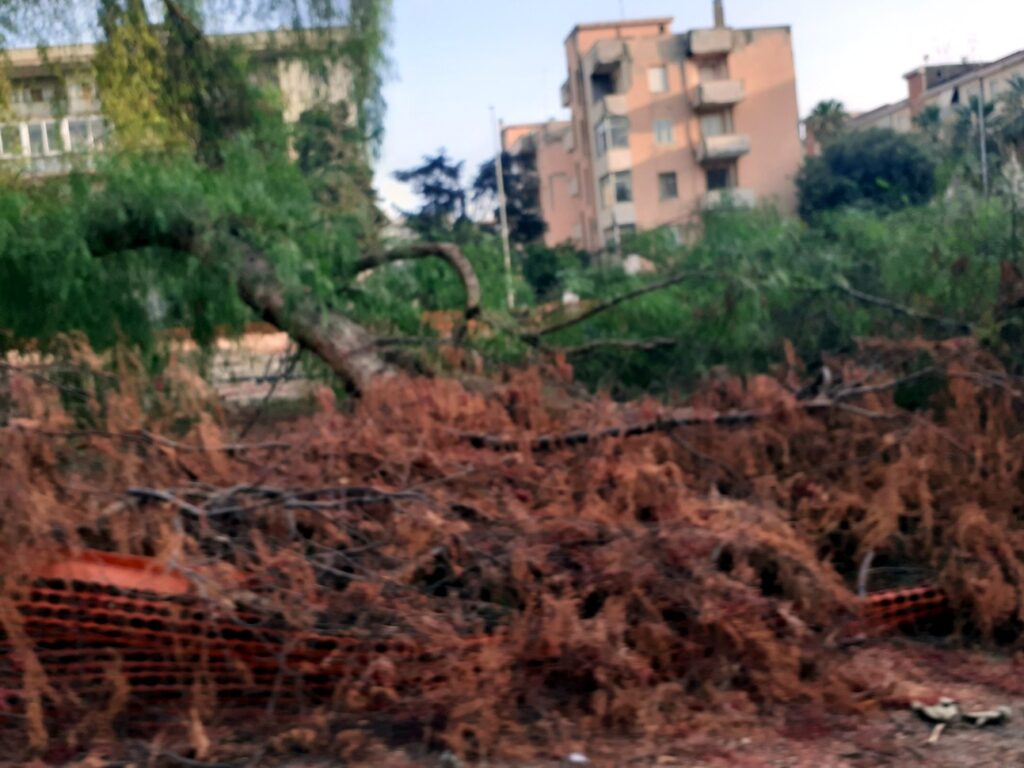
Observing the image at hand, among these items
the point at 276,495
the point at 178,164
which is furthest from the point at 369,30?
the point at 276,495

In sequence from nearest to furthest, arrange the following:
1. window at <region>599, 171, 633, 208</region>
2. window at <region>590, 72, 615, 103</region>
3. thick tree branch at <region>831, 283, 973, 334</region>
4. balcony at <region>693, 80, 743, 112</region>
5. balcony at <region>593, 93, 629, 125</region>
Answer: thick tree branch at <region>831, 283, 973, 334</region>, balcony at <region>693, 80, 743, 112</region>, balcony at <region>593, 93, 629, 125</region>, window at <region>599, 171, 633, 208</region>, window at <region>590, 72, 615, 103</region>

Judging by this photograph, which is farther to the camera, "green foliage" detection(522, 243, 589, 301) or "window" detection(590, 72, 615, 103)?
"window" detection(590, 72, 615, 103)

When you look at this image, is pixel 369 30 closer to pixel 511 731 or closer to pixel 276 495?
pixel 276 495

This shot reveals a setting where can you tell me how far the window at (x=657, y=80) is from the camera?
46906 mm

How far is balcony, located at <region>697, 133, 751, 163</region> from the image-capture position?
1816 inches

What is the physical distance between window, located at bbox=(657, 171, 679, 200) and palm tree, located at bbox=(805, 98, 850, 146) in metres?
9.35

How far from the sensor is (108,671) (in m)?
4.61

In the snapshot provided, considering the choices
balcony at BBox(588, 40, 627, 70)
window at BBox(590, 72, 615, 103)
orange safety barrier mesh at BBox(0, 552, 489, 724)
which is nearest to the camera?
orange safety barrier mesh at BBox(0, 552, 489, 724)

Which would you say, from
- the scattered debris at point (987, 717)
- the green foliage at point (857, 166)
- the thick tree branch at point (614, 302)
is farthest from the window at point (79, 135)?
the green foliage at point (857, 166)

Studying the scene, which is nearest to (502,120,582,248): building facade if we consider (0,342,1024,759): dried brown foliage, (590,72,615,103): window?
(590,72,615,103): window

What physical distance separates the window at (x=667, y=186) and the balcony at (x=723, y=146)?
5.34ft

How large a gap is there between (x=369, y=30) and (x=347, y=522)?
6402mm

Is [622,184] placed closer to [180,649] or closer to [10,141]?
[10,141]

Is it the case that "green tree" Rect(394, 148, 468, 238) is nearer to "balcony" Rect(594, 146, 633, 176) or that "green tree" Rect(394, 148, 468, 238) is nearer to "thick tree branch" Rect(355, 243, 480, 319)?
"balcony" Rect(594, 146, 633, 176)
